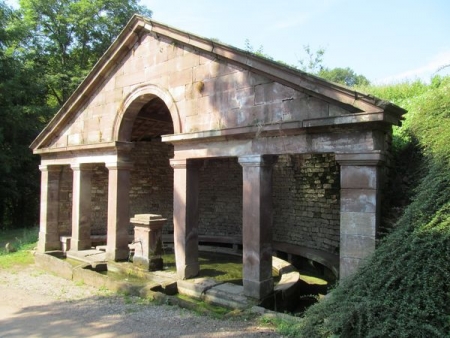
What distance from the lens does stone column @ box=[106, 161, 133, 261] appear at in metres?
9.12

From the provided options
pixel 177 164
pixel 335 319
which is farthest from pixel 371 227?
pixel 177 164

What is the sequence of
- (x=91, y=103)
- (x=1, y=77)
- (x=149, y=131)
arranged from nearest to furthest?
(x=91, y=103) → (x=149, y=131) → (x=1, y=77)

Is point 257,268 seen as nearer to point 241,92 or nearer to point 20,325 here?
point 241,92

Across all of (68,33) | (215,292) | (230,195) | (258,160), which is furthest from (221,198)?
(68,33)

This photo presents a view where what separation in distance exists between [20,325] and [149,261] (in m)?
3.07

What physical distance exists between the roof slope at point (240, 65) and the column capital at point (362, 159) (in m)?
0.54

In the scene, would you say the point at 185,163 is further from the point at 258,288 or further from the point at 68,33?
the point at 68,33

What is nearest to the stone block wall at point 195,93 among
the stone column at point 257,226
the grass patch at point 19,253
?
the stone column at point 257,226

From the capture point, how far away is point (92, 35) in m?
22.2

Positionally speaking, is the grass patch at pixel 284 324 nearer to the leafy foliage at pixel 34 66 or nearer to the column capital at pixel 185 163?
the column capital at pixel 185 163

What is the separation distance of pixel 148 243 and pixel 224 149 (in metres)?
3.17

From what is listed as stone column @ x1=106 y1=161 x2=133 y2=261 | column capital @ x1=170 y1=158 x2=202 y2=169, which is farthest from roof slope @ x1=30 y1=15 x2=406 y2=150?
stone column @ x1=106 y1=161 x2=133 y2=261

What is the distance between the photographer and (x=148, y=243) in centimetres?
845

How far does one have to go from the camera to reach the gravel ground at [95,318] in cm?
526
